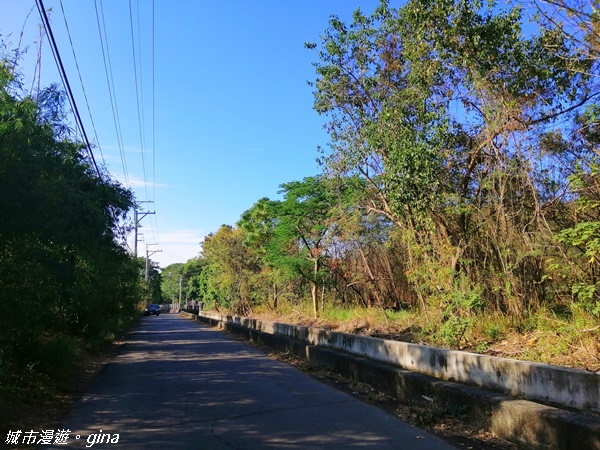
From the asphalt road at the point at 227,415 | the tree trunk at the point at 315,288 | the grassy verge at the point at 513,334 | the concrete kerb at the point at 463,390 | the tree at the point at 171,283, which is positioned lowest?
the asphalt road at the point at 227,415

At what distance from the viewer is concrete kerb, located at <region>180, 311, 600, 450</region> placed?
221 inches

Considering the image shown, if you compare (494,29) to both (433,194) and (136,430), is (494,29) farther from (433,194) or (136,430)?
(136,430)

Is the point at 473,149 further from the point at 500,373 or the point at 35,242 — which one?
the point at 35,242

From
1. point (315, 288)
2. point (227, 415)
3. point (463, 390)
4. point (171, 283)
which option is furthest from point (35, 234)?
point (171, 283)

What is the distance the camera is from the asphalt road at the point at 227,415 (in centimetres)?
627

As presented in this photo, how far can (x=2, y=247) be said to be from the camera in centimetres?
693

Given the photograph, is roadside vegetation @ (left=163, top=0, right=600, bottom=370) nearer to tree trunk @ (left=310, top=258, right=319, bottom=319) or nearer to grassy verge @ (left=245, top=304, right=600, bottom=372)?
grassy verge @ (left=245, top=304, right=600, bottom=372)

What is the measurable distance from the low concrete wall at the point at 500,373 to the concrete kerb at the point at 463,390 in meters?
0.02

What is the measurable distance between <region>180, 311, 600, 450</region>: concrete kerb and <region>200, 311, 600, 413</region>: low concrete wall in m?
0.02

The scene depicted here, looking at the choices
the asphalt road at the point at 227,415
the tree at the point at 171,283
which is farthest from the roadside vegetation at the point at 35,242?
the tree at the point at 171,283

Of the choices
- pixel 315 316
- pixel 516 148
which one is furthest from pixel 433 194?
pixel 315 316

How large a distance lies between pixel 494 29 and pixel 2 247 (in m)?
9.18

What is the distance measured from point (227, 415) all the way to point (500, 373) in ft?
13.8

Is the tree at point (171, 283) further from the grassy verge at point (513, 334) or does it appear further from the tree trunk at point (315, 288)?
the grassy verge at point (513, 334)
